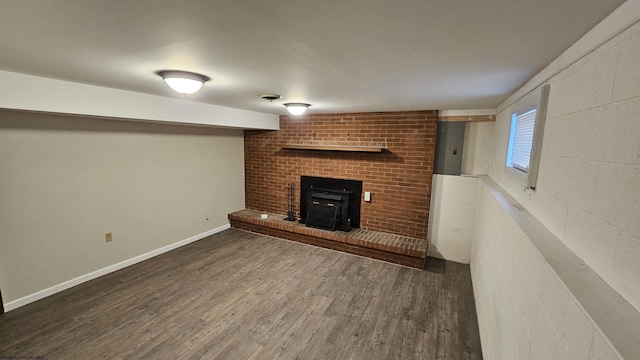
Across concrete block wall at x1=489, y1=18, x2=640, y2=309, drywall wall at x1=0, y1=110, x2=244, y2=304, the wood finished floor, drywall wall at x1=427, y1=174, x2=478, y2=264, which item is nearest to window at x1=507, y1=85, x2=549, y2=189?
concrete block wall at x1=489, y1=18, x2=640, y2=309

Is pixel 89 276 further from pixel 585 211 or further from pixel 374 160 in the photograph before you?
pixel 585 211

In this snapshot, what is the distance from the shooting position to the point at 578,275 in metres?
0.84

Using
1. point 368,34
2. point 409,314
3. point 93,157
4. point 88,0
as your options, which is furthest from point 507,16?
point 93,157

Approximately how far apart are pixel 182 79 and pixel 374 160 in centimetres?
294

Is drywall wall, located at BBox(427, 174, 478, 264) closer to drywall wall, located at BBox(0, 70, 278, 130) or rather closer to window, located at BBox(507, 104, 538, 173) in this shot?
window, located at BBox(507, 104, 538, 173)

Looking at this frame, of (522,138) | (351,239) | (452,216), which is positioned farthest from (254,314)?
(452,216)

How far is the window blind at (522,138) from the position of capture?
1735 mm

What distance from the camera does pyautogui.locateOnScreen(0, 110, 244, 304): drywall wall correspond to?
254 cm

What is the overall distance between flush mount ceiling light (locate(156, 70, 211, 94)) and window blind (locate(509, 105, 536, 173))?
2.29 metres

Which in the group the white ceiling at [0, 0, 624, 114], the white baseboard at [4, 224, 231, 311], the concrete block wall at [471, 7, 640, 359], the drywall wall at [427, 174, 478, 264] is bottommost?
the white baseboard at [4, 224, 231, 311]

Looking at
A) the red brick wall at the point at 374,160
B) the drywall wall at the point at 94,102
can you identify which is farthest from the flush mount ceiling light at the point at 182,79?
the red brick wall at the point at 374,160

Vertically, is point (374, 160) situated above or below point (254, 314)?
above

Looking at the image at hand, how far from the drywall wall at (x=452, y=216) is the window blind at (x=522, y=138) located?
1.42 metres

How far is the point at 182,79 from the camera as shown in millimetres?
1862
